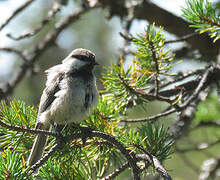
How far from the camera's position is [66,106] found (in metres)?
3.07

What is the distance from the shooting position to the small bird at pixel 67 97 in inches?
118

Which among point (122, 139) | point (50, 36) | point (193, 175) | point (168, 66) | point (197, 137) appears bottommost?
point (193, 175)

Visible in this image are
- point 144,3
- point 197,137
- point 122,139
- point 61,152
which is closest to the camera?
point 122,139

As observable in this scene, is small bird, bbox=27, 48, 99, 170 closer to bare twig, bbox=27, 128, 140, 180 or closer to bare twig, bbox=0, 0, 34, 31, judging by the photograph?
bare twig, bbox=27, 128, 140, 180

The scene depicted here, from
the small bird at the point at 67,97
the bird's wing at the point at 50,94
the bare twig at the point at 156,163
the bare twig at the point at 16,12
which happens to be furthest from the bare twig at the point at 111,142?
the bare twig at the point at 16,12

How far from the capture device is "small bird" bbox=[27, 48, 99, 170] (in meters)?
3.00

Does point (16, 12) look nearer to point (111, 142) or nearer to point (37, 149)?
point (37, 149)

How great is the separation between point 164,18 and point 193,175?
3.73 meters

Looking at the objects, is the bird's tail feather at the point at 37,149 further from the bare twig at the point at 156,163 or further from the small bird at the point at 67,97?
the bare twig at the point at 156,163

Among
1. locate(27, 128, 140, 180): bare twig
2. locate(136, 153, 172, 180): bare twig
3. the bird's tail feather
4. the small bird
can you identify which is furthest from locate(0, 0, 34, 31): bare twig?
locate(136, 153, 172, 180): bare twig

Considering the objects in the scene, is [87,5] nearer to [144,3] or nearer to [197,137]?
[144,3]

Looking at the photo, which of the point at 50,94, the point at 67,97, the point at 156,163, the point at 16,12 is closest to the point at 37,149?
the point at 67,97

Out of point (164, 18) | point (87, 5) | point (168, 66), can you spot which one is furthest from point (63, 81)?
point (164, 18)

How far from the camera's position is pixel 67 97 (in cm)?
309
